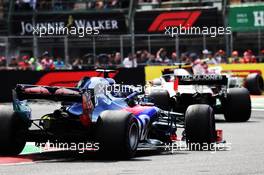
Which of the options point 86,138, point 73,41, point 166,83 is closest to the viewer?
point 86,138

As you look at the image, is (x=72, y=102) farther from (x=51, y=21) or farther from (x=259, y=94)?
(x=51, y=21)

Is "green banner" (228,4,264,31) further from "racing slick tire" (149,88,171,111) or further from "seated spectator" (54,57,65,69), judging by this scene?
"racing slick tire" (149,88,171,111)

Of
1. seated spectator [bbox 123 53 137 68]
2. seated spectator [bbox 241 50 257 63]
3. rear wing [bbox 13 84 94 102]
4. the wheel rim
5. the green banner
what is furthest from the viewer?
the green banner

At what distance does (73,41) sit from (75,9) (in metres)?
4.90

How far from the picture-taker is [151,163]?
1138cm

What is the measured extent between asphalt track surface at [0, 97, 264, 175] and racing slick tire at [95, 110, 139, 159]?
0.15 metres

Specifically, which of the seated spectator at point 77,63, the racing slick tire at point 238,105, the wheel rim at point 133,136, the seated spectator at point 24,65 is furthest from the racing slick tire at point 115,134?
the seated spectator at point 77,63

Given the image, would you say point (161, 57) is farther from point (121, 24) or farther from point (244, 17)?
point (121, 24)

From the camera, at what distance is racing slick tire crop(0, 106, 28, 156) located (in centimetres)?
1213

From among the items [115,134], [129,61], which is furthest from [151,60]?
[115,134]

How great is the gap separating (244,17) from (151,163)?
25022 millimetres

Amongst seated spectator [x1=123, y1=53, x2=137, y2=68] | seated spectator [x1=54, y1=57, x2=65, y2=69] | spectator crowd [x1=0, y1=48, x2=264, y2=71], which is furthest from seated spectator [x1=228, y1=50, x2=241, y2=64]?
seated spectator [x1=54, y1=57, x2=65, y2=69]

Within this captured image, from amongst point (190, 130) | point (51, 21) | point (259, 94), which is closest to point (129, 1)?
point (51, 21)

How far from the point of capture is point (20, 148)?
40.9 feet
